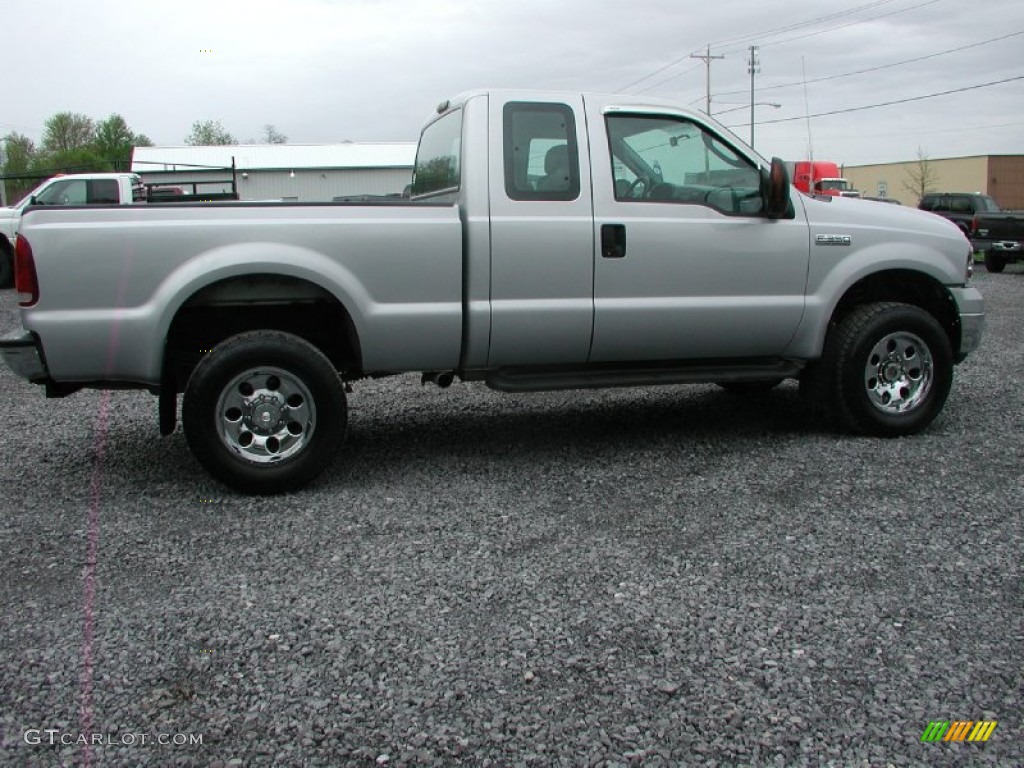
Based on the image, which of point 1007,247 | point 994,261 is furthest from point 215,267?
point 994,261

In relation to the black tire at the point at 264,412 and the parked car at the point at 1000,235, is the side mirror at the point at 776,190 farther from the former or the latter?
the parked car at the point at 1000,235

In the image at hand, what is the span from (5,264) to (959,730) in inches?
743

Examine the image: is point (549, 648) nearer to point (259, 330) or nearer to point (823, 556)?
point (823, 556)

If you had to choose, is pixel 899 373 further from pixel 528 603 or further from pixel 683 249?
pixel 528 603

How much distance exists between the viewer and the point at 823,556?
4176 millimetres

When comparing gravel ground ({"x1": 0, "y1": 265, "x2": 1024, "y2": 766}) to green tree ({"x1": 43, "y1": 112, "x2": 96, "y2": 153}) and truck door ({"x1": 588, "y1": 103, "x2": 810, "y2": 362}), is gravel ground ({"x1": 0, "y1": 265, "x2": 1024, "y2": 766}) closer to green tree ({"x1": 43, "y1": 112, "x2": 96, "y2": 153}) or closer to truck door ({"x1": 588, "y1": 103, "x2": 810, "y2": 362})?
truck door ({"x1": 588, "y1": 103, "x2": 810, "y2": 362})

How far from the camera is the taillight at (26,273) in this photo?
4.74 m

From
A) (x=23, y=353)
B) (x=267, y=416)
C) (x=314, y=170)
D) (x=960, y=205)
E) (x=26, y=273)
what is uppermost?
(x=314, y=170)

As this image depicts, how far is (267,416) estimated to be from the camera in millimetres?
5098

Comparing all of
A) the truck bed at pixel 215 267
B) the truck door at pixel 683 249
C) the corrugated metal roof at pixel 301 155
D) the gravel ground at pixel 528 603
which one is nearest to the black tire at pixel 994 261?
the gravel ground at pixel 528 603

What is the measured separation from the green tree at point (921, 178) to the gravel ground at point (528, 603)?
62.5 metres

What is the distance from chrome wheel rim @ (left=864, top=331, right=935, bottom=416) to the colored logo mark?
3386 mm

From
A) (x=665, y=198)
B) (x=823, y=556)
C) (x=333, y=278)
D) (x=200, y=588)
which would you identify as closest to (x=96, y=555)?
(x=200, y=588)

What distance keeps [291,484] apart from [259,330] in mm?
821
